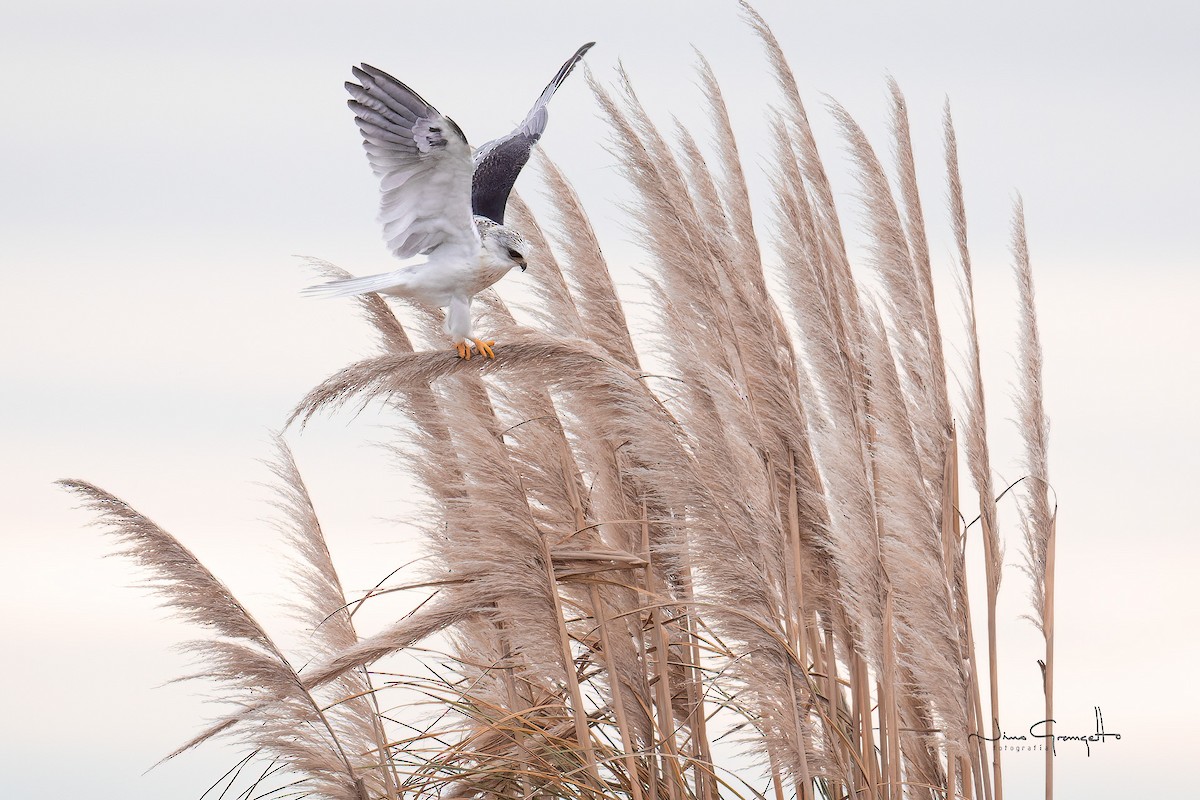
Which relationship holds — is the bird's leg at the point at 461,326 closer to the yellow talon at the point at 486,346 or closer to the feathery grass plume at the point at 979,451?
the yellow talon at the point at 486,346

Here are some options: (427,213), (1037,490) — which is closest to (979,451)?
(1037,490)

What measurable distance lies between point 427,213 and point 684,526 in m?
0.96

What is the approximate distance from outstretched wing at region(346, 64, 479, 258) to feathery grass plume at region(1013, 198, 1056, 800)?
5.00 ft

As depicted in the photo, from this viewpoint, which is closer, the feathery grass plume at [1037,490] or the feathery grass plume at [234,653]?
the feathery grass plume at [234,653]

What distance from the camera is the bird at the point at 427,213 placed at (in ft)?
9.23

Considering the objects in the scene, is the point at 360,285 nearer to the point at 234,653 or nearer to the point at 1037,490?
the point at 234,653

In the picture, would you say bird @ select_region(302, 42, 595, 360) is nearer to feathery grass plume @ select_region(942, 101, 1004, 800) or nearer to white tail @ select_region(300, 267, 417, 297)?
white tail @ select_region(300, 267, 417, 297)

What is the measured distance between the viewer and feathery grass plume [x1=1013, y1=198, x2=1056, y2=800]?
340 cm

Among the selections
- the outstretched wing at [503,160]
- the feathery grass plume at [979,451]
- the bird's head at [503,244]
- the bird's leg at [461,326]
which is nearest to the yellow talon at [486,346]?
the bird's leg at [461,326]

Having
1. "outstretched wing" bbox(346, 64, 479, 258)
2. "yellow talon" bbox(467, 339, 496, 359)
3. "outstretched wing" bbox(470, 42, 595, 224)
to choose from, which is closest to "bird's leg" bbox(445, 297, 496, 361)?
"yellow talon" bbox(467, 339, 496, 359)

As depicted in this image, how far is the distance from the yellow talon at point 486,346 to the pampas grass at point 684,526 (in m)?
0.03

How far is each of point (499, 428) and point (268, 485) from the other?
0.62 m

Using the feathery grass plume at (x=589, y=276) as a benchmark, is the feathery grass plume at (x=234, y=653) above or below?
below

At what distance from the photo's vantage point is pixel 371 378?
8.41 feet
